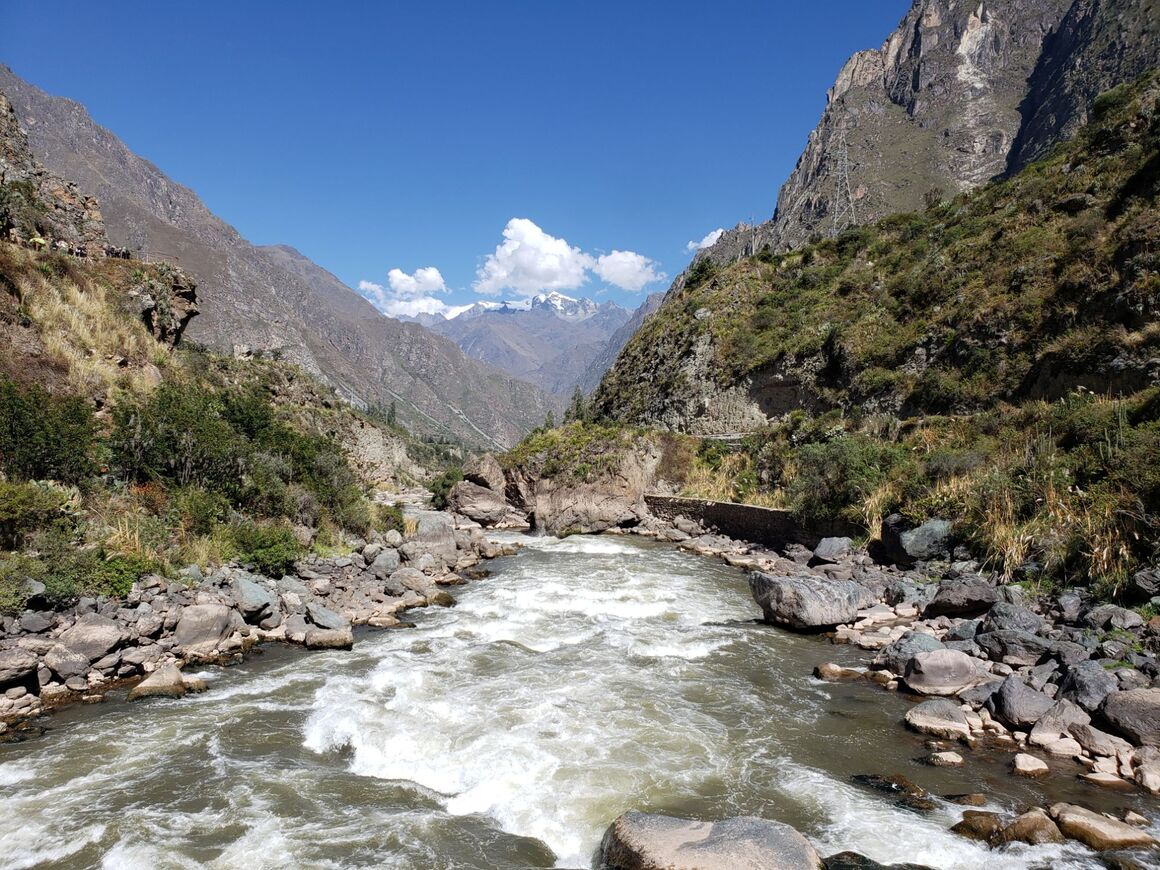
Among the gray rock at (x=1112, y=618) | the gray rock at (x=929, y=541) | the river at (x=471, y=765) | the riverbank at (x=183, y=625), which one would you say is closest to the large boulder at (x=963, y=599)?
the gray rock at (x=1112, y=618)

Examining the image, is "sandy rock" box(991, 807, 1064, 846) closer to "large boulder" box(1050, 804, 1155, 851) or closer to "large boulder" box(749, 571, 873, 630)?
"large boulder" box(1050, 804, 1155, 851)

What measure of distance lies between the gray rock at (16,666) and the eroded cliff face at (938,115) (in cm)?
14751

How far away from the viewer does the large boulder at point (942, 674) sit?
998 cm

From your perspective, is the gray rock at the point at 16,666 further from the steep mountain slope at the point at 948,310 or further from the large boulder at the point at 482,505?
the steep mountain slope at the point at 948,310

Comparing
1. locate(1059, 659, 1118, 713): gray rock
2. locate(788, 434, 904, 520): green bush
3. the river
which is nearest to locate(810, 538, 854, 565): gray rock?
locate(788, 434, 904, 520): green bush

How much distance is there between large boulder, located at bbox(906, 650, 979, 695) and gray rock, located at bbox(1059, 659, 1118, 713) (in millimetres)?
1285

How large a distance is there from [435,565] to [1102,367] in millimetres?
23983

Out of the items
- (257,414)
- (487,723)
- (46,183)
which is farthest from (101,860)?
(46,183)

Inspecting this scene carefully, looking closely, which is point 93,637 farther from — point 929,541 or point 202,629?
point 929,541

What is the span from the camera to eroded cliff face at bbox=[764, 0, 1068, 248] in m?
147

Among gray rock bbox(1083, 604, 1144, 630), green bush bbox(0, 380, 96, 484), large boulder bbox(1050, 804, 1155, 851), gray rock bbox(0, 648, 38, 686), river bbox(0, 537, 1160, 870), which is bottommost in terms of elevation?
river bbox(0, 537, 1160, 870)

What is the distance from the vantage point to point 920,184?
143 meters

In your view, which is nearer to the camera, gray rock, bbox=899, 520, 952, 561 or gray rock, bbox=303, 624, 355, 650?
gray rock, bbox=303, 624, 355, 650

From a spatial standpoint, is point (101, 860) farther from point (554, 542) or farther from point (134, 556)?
point (554, 542)
